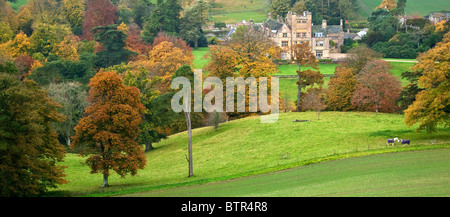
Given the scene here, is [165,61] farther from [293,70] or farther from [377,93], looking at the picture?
[377,93]

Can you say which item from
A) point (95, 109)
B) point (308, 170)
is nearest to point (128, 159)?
point (95, 109)

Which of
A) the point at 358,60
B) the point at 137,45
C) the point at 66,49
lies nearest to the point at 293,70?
the point at 137,45

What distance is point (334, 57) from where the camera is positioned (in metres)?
128

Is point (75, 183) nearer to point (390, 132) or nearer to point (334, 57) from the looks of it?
point (390, 132)

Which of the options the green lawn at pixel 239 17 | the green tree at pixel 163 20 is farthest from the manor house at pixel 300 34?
the green lawn at pixel 239 17

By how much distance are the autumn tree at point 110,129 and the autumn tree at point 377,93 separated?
33.1 metres

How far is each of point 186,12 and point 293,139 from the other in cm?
8589

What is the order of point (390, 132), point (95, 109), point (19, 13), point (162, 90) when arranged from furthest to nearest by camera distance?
1. point (19, 13)
2. point (162, 90)
3. point (390, 132)
4. point (95, 109)

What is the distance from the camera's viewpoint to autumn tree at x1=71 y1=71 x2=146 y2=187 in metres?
44.3

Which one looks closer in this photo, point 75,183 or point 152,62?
point 75,183

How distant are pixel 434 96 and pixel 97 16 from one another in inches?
3557

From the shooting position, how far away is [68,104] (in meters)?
72.1

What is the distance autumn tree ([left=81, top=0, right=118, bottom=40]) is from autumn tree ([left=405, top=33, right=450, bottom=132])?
8402 cm
